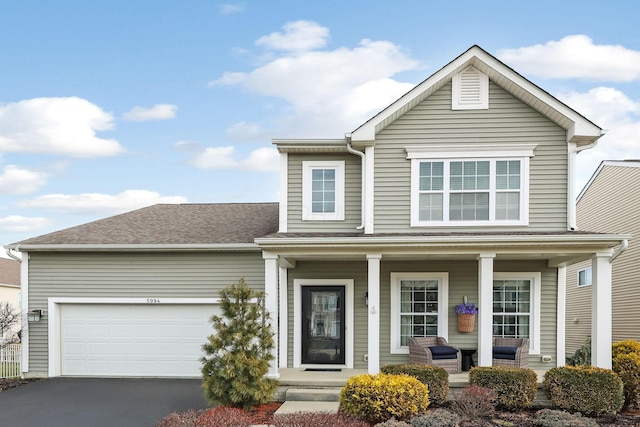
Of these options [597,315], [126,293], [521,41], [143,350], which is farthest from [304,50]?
[597,315]

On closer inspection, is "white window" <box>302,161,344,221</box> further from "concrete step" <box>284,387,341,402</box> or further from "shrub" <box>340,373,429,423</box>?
"shrub" <box>340,373,429,423</box>

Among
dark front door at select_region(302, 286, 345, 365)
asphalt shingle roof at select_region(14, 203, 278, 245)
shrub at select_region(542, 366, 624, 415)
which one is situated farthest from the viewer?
asphalt shingle roof at select_region(14, 203, 278, 245)

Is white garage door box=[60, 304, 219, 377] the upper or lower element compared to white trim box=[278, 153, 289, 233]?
lower

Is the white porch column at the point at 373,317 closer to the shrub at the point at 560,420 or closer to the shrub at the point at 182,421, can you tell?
the shrub at the point at 560,420

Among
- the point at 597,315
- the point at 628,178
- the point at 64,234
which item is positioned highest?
the point at 628,178

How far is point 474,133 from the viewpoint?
38.7 ft

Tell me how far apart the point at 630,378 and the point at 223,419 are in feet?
24.0

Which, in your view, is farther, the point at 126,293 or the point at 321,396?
the point at 126,293

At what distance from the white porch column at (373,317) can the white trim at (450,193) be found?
1.46 meters

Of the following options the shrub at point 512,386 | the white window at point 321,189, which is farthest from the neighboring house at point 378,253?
the shrub at point 512,386

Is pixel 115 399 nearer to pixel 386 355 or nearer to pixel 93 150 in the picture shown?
pixel 386 355

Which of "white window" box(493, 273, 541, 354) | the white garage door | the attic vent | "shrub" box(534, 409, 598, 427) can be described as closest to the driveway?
the white garage door

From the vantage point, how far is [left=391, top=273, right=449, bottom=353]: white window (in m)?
12.4

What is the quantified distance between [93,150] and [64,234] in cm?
678
